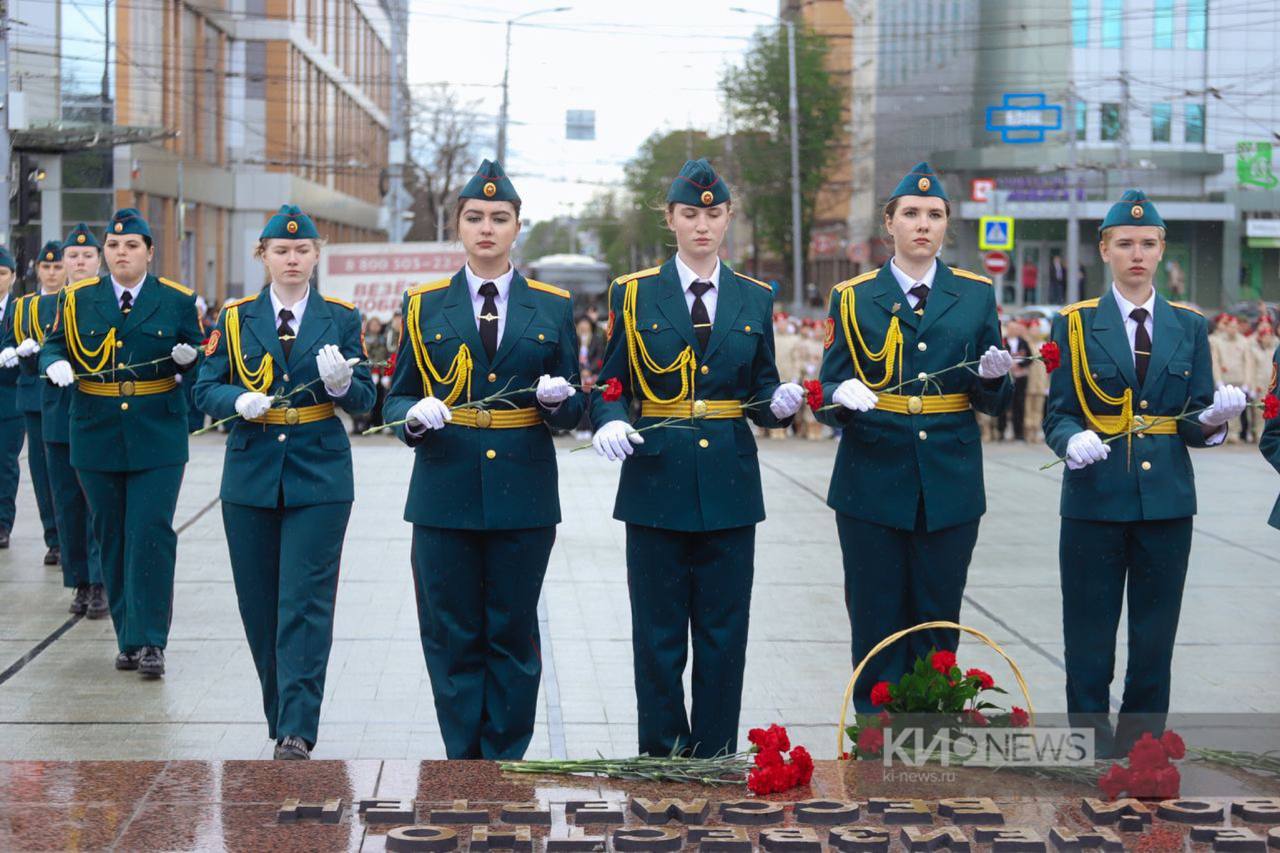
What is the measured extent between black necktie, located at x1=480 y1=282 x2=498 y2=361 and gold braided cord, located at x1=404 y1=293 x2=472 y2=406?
0.24ft

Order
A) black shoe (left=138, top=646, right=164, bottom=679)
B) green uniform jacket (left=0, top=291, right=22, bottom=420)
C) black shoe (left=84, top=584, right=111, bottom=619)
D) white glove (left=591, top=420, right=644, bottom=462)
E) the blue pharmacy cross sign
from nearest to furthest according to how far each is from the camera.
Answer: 1. white glove (left=591, top=420, right=644, bottom=462)
2. black shoe (left=138, top=646, right=164, bottom=679)
3. black shoe (left=84, top=584, right=111, bottom=619)
4. green uniform jacket (left=0, top=291, right=22, bottom=420)
5. the blue pharmacy cross sign

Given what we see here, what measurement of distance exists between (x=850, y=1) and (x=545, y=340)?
232 feet

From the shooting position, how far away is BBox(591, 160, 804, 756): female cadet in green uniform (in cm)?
591

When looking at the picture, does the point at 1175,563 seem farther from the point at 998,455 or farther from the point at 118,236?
the point at 998,455

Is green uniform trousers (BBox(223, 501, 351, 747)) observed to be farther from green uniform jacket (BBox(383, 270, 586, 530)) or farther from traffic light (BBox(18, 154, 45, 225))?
traffic light (BBox(18, 154, 45, 225))

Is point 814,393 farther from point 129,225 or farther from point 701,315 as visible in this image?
point 129,225

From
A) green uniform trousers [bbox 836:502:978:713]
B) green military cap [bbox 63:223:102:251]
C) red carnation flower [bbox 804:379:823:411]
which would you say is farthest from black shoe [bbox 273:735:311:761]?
green military cap [bbox 63:223:102:251]

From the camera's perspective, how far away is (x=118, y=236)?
8.10 metres

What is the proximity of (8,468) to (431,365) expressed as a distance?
725 cm

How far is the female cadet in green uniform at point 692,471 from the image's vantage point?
19.4 feet

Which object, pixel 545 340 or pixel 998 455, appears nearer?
pixel 545 340

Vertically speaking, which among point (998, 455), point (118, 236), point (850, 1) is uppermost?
point (850, 1)

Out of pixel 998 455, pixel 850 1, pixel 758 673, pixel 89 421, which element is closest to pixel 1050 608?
pixel 758 673

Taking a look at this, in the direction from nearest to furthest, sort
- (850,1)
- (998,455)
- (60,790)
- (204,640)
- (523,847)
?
(523,847) < (60,790) < (204,640) < (998,455) < (850,1)
